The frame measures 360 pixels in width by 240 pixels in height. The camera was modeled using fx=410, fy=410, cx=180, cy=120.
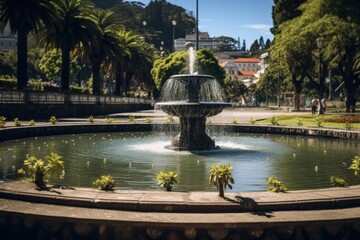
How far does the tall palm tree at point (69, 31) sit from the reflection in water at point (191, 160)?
72.4ft

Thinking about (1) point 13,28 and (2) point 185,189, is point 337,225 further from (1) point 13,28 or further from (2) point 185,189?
(1) point 13,28

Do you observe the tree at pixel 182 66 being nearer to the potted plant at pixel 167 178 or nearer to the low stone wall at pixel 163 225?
the potted plant at pixel 167 178

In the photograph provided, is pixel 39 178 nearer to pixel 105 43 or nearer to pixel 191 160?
pixel 191 160

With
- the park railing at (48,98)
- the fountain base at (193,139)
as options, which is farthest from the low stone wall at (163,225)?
the park railing at (48,98)

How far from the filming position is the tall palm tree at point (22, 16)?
109 ft

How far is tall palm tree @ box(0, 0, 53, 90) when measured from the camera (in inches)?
1309

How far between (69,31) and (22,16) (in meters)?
6.67

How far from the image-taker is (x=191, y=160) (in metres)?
14.1

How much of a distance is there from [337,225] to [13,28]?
33.6 metres

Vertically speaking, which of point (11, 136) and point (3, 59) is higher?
point (3, 59)

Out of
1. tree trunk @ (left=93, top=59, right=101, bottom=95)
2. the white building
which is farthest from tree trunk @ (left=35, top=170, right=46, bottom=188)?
the white building

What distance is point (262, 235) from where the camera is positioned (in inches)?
247

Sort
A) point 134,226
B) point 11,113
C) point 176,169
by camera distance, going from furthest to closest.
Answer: point 11,113, point 176,169, point 134,226

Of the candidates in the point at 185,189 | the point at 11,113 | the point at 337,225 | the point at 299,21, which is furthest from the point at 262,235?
the point at 299,21
